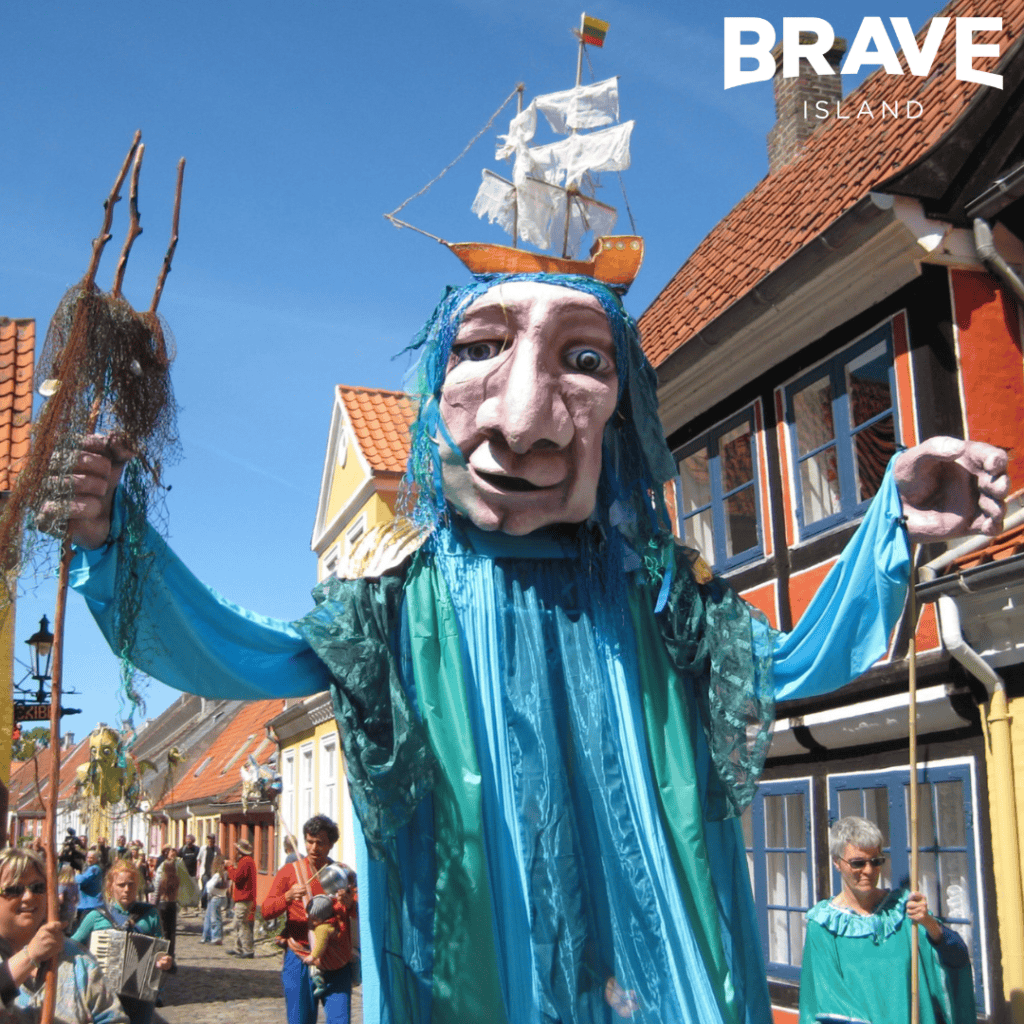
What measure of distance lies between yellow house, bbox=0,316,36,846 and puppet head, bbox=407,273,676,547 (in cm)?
749

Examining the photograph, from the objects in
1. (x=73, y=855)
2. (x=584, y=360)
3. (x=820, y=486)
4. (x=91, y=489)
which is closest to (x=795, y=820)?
(x=820, y=486)

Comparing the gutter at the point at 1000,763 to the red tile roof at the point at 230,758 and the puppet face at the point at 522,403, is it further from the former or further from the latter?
the red tile roof at the point at 230,758

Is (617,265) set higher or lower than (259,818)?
higher

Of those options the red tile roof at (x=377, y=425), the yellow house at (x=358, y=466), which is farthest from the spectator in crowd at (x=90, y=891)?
the red tile roof at (x=377, y=425)

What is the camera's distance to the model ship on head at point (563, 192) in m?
3.64

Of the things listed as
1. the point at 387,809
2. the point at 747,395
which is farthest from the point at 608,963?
the point at 747,395

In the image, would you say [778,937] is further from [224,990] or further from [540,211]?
[224,990]

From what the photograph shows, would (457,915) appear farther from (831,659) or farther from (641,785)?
(831,659)

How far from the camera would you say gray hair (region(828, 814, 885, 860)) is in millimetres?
5109

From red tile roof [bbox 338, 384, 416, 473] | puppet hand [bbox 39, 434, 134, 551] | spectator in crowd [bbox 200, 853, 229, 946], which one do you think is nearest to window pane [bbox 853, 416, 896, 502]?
puppet hand [bbox 39, 434, 134, 551]

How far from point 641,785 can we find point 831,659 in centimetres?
62

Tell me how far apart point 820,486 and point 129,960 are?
16.5ft

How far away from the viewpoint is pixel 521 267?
3.61 m

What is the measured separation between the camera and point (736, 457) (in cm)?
947
